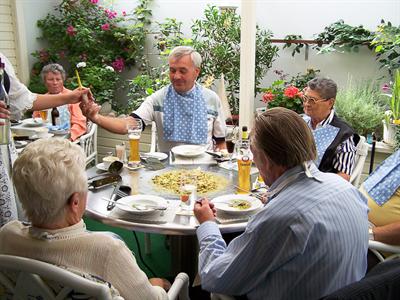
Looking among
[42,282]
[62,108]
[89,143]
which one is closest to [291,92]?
[89,143]

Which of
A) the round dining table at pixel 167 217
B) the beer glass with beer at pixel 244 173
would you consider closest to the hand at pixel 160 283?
the round dining table at pixel 167 217

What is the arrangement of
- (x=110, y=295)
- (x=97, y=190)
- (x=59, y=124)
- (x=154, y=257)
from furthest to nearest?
(x=59, y=124)
(x=154, y=257)
(x=97, y=190)
(x=110, y=295)

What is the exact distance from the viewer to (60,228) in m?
1.30

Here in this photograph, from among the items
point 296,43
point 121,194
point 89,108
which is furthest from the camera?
point 296,43

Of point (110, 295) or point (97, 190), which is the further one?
point (97, 190)

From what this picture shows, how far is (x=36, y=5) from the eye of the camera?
537 cm

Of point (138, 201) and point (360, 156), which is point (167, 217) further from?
point (360, 156)

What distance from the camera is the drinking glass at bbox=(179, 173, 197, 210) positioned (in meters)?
1.94

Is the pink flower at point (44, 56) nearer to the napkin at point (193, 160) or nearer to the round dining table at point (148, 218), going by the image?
the napkin at point (193, 160)

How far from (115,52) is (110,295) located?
185 inches

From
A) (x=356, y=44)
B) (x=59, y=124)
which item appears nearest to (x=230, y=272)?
(x=59, y=124)

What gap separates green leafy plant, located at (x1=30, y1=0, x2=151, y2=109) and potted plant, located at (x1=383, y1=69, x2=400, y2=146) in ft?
9.95

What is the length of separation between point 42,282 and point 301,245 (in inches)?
29.4

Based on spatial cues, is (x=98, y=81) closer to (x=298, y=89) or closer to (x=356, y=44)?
(x=298, y=89)
